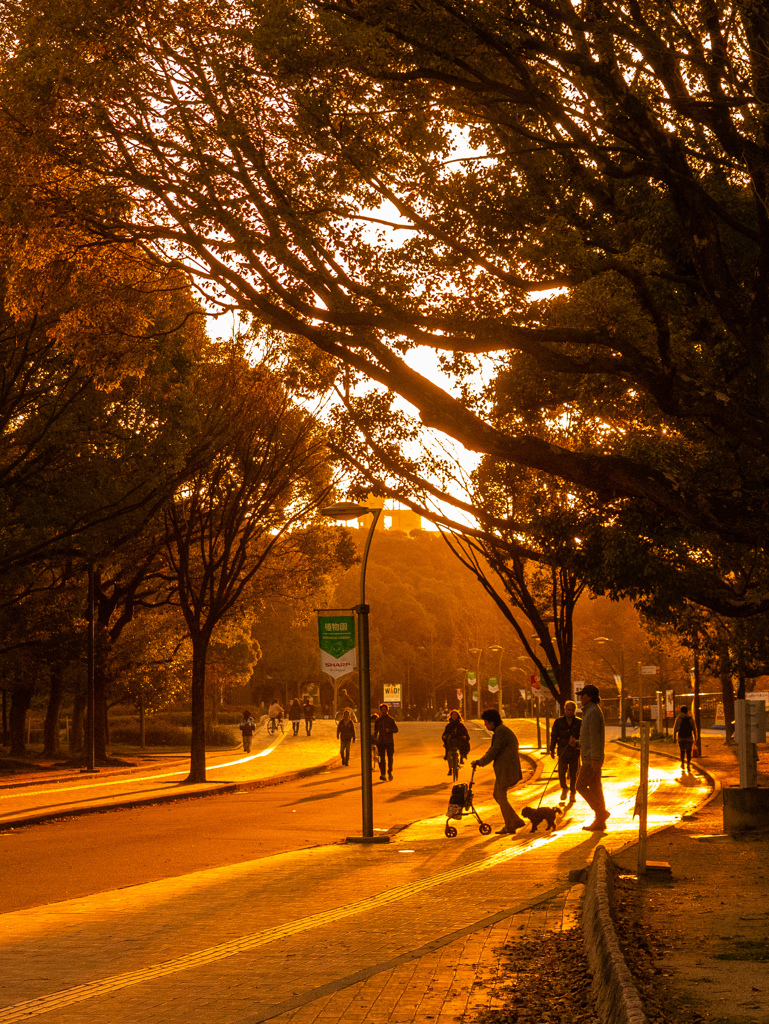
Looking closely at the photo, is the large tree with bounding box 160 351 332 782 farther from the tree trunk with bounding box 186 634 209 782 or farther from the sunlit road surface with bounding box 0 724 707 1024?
the sunlit road surface with bounding box 0 724 707 1024

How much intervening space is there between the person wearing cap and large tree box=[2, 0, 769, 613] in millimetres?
3251

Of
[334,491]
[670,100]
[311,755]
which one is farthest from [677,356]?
[311,755]

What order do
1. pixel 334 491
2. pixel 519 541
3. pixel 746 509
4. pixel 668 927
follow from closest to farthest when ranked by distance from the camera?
pixel 668 927, pixel 746 509, pixel 519 541, pixel 334 491

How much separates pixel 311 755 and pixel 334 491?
12236mm

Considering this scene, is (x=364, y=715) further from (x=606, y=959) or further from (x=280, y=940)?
(x=606, y=959)

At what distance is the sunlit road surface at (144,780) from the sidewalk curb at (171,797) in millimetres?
77

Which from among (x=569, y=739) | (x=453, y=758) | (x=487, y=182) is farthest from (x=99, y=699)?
(x=487, y=182)

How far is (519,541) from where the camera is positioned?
23.9 metres

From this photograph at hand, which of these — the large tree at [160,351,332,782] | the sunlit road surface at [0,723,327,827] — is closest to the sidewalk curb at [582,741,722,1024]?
the sunlit road surface at [0,723,327,827]

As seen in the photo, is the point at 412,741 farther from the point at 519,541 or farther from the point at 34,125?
the point at 34,125

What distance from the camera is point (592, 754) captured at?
52.2ft

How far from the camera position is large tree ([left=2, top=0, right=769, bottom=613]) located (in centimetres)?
965

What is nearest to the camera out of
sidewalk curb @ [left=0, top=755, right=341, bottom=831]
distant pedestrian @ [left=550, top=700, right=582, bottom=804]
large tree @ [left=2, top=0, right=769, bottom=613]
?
large tree @ [left=2, top=0, right=769, bottom=613]

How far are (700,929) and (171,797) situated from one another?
728 inches
